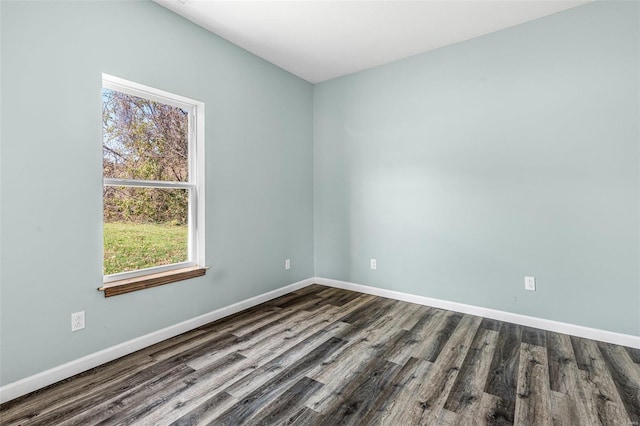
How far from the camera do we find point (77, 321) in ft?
6.72

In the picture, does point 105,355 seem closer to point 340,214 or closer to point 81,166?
point 81,166

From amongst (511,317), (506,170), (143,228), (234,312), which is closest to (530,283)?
(511,317)

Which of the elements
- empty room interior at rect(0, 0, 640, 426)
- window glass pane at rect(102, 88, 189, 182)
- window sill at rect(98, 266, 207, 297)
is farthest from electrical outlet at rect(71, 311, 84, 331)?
window glass pane at rect(102, 88, 189, 182)

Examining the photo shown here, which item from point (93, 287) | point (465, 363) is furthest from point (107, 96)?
point (465, 363)

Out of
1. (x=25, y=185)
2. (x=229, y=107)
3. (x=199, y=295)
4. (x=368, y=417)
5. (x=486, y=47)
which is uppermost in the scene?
(x=486, y=47)

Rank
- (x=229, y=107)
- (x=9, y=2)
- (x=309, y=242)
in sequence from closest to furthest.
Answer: (x=9, y=2) → (x=229, y=107) → (x=309, y=242)

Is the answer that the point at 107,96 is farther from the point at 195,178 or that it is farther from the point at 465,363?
the point at 465,363

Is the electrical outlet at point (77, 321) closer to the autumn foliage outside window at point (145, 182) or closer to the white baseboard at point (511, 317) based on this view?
the autumn foliage outside window at point (145, 182)

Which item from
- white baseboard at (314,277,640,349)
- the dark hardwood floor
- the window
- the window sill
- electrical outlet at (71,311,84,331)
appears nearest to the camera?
the dark hardwood floor

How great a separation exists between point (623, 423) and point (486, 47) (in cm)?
307

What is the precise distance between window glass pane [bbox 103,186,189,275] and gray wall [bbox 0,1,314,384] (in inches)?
6.4

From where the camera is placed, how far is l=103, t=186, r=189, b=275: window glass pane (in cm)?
232

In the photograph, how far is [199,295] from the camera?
2816mm

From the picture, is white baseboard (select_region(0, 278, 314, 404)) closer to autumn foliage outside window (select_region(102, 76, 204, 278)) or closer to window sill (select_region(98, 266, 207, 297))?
window sill (select_region(98, 266, 207, 297))
